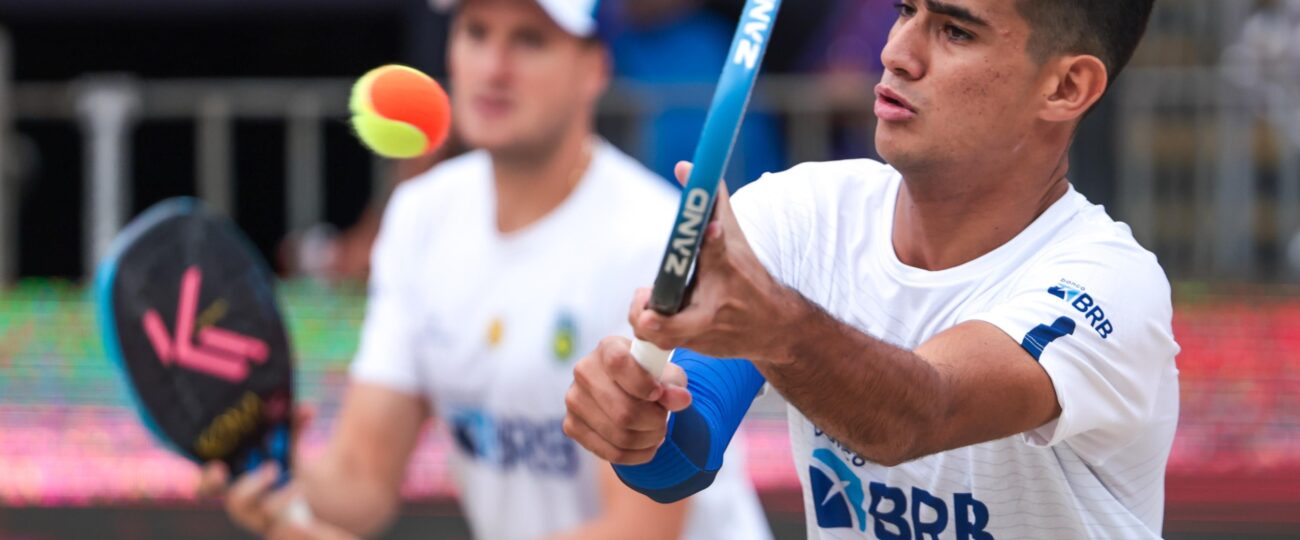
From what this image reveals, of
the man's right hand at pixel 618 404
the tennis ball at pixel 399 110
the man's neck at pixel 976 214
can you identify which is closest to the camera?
the man's right hand at pixel 618 404

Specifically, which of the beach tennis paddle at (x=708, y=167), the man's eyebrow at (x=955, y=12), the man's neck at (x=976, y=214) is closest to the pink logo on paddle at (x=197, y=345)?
the man's neck at (x=976, y=214)

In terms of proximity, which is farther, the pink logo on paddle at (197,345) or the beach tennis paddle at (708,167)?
the pink logo on paddle at (197,345)

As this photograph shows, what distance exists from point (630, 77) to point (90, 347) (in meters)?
2.28

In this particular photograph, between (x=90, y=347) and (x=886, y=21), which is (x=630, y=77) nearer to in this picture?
(x=886, y=21)

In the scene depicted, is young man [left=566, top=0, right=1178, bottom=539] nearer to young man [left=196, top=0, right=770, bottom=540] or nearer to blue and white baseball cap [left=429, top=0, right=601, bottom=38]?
young man [left=196, top=0, right=770, bottom=540]

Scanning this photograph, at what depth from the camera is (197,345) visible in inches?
146

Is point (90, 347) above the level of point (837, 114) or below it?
below

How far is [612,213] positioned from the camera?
3762 mm

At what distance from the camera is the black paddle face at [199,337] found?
11.8 feet

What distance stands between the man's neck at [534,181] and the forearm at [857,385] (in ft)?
5.87

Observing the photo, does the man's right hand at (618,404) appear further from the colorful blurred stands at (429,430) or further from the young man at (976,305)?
the colorful blurred stands at (429,430)

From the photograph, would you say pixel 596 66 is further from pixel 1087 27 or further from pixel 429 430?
pixel 429 430

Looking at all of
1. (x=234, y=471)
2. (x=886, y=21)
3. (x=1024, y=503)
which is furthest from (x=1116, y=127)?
(x=1024, y=503)

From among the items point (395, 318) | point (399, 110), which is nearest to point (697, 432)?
point (399, 110)
